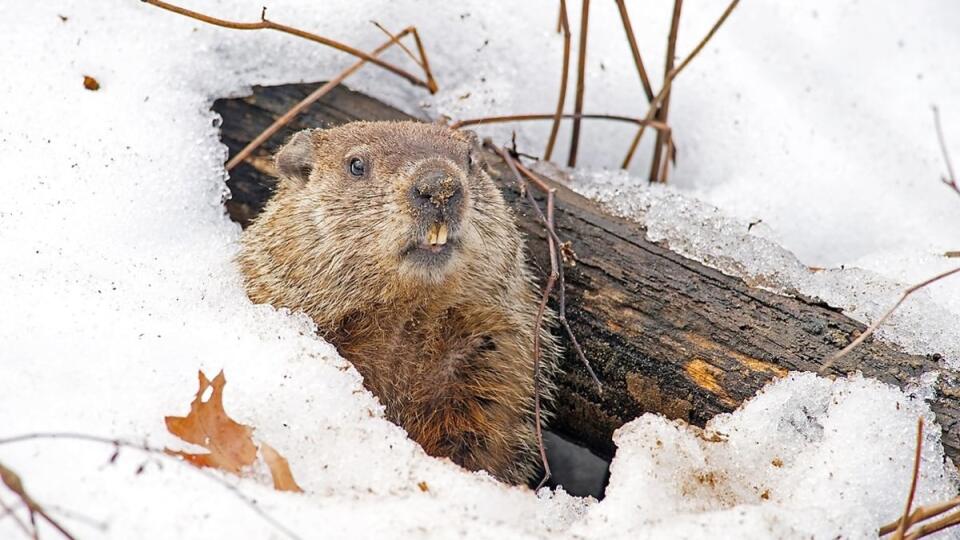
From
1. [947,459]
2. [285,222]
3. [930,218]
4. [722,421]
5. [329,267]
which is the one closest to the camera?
[947,459]

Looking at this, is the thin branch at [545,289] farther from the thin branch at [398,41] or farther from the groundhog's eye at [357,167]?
the groundhog's eye at [357,167]

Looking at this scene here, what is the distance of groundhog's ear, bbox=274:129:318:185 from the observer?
427 cm

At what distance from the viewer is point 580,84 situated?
4.77 metres

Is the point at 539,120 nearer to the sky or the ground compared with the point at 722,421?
nearer to the sky

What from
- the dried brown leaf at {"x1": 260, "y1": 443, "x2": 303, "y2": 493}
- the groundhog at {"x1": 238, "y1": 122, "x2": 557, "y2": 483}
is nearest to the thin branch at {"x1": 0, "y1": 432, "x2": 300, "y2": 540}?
the dried brown leaf at {"x1": 260, "y1": 443, "x2": 303, "y2": 493}

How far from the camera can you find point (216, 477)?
2623 millimetres

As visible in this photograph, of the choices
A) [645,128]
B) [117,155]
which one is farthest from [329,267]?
[645,128]

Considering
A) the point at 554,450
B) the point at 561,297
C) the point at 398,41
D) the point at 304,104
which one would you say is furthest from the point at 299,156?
the point at 554,450

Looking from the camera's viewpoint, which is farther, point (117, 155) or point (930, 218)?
point (930, 218)

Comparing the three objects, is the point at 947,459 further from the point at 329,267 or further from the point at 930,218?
the point at 329,267

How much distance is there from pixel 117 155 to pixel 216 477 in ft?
6.78

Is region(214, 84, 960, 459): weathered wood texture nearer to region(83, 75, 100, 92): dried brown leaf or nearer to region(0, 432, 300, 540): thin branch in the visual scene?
region(83, 75, 100, 92): dried brown leaf

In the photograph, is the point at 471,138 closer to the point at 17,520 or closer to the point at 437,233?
the point at 437,233

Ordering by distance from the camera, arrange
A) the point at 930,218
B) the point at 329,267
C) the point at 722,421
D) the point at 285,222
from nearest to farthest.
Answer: the point at 722,421 → the point at 329,267 → the point at 285,222 → the point at 930,218
